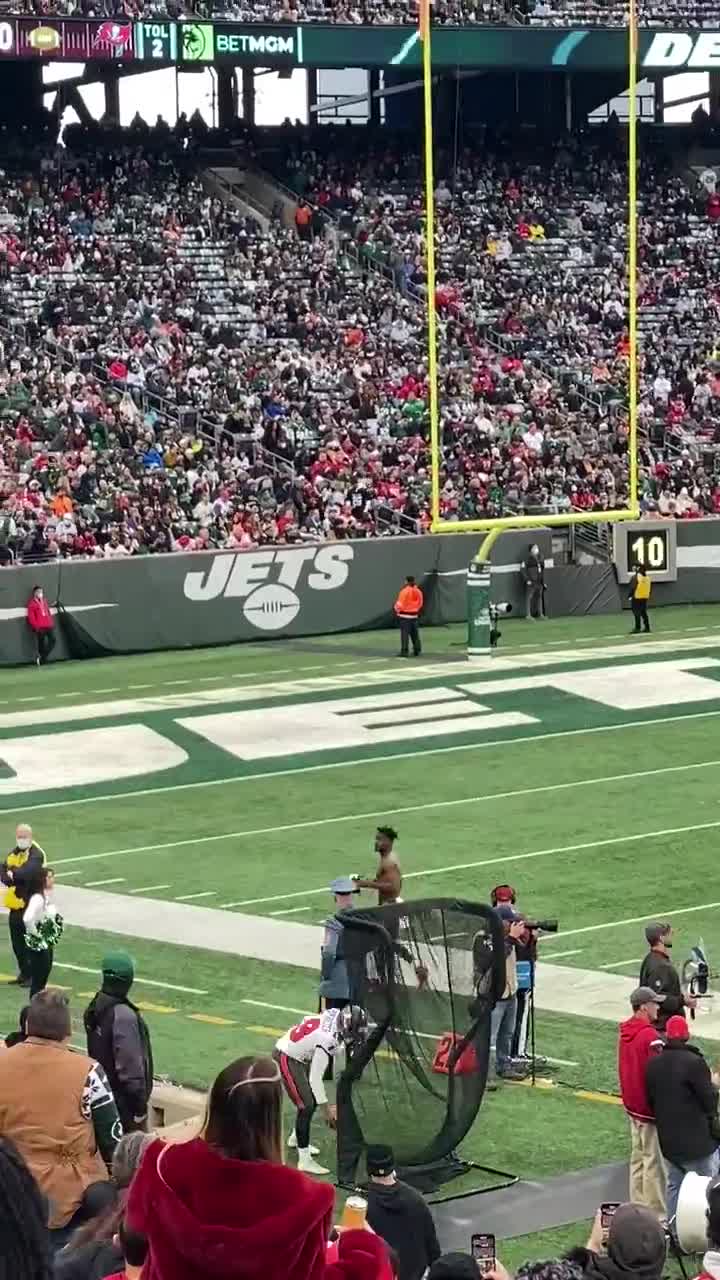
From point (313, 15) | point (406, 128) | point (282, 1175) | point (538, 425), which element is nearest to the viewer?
point (282, 1175)

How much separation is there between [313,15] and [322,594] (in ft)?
47.1

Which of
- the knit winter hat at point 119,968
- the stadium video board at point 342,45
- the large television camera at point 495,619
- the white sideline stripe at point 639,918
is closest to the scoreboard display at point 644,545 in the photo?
the large television camera at point 495,619

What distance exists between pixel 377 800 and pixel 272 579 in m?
12.3

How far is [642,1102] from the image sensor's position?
10.2 metres

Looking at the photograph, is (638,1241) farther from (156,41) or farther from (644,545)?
(156,41)

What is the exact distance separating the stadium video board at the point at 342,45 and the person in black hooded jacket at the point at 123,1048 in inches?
1291

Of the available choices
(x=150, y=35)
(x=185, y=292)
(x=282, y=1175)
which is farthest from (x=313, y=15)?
(x=282, y=1175)

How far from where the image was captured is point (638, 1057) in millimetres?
10266

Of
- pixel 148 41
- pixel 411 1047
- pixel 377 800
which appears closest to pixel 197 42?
pixel 148 41

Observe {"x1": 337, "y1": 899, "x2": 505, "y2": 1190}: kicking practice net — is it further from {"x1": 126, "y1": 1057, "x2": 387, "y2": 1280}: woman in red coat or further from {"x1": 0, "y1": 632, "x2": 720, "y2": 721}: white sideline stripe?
{"x1": 0, "y1": 632, "x2": 720, "y2": 721}: white sideline stripe

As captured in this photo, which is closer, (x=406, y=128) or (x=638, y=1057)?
(x=638, y=1057)

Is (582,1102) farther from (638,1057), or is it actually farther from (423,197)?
(423,197)

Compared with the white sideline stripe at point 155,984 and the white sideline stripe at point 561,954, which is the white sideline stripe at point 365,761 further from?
the white sideline stripe at point 155,984

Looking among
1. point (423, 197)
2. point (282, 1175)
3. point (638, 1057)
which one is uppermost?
point (423, 197)
